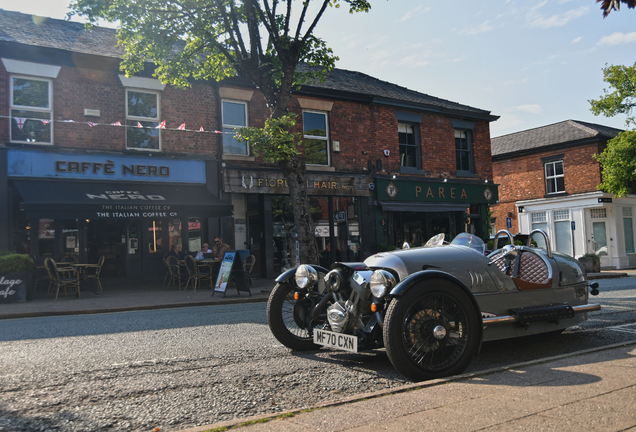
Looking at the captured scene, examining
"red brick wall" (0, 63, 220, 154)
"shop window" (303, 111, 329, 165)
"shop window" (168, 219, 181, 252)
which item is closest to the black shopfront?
"shop window" (168, 219, 181, 252)

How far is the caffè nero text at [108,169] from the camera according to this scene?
45.6 ft

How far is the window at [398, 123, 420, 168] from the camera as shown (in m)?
20.7

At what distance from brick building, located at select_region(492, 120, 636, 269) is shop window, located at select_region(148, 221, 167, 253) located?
18.0 m

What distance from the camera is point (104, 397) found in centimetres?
385

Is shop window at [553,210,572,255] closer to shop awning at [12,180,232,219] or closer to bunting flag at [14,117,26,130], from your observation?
shop awning at [12,180,232,219]

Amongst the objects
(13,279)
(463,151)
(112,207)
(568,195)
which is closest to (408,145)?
(463,151)

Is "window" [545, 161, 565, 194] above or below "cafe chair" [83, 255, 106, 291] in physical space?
above

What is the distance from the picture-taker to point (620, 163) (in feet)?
79.5

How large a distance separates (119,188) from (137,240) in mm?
2082

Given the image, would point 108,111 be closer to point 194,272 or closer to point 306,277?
point 194,272

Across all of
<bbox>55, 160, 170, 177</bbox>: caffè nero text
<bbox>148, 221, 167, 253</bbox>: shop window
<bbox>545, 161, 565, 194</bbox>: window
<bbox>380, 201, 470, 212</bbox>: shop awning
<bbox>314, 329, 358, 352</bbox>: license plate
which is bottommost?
<bbox>314, 329, 358, 352</bbox>: license plate

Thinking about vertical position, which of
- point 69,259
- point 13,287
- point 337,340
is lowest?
point 337,340

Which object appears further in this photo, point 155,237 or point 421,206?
point 421,206

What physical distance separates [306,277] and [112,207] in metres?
9.63
